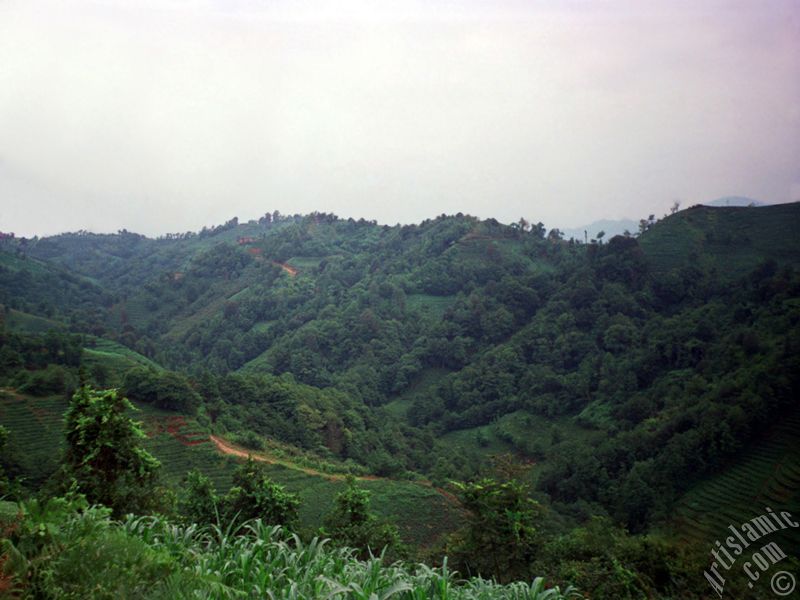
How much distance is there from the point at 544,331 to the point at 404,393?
18.2m

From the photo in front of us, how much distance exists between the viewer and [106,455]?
956 centimetres

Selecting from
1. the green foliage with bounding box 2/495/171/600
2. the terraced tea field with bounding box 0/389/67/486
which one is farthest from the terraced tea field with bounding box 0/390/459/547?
the green foliage with bounding box 2/495/171/600

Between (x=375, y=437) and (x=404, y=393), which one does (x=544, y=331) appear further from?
(x=375, y=437)

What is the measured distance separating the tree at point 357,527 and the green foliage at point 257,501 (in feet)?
4.40

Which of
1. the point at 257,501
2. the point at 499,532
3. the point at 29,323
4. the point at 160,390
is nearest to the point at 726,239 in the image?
the point at 499,532

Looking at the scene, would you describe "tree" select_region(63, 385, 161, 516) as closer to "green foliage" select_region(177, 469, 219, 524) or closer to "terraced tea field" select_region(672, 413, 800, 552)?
"green foliage" select_region(177, 469, 219, 524)

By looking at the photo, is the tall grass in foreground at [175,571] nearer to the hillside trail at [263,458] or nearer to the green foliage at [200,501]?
the green foliage at [200,501]

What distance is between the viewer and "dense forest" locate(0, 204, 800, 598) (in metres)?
9.98

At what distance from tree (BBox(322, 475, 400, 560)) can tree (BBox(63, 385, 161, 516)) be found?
5.82 m

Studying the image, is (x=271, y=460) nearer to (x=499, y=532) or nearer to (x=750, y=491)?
(x=499, y=532)

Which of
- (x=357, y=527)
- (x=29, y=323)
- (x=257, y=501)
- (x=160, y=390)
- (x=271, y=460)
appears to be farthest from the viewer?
(x=29, y=323)

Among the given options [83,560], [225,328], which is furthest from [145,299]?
[83,560]

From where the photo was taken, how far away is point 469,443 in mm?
46125

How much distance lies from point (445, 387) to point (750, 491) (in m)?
33.6
